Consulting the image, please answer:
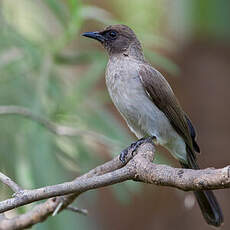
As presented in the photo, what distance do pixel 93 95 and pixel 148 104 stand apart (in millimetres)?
1740

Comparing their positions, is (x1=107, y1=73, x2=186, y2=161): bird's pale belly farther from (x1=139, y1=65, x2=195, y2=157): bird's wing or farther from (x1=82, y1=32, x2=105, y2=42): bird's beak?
(x1=82, y1=32, x2=105, y2=42): bird's beak

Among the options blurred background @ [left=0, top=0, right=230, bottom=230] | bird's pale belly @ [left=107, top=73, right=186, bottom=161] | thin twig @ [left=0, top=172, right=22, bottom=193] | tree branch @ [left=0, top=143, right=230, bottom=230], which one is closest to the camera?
tree branch @ [left=0, top=143, right=230, bottom=230]

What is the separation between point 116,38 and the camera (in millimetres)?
4586

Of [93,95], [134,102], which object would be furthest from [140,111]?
[93,95]

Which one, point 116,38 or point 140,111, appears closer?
point 140,111

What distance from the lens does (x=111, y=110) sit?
7277 mm

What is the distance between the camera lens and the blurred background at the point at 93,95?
4.25m

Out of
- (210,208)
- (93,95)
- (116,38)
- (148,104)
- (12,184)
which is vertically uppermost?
(116,38)

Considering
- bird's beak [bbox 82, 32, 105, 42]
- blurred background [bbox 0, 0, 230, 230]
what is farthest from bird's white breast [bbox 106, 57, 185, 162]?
bird's beak [bbox 82, 32, 105, 42]

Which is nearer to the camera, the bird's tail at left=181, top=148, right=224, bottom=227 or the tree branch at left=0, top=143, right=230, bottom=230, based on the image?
the tree branch at left=0, top=143, right=230, bottom=230

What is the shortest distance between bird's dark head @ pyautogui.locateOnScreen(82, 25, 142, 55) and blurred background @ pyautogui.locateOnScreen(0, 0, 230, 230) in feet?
0.43

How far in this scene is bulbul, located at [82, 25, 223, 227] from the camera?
4.09 m

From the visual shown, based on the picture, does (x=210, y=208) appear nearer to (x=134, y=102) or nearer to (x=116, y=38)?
(x=134, y=102)

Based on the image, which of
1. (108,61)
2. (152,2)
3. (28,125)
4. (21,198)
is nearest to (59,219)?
(28,125)
